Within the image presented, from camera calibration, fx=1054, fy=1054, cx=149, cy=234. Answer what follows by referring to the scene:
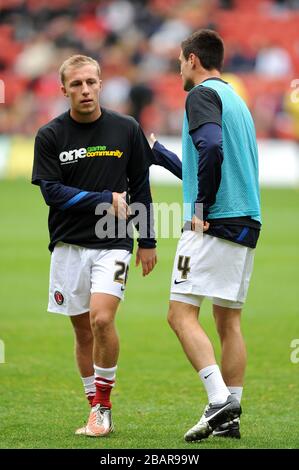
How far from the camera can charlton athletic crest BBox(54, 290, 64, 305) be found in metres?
7.01

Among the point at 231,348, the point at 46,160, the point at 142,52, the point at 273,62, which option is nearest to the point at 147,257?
the point at 231,348

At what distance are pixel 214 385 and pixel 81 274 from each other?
117 cm

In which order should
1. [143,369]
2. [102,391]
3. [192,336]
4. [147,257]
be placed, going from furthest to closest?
[143,369] → [147,257] → [102,391] → [192,336]

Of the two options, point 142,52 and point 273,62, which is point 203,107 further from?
point 142,52

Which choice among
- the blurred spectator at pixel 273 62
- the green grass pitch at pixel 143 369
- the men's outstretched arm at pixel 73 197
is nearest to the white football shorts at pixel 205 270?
the men's outstretched arm at pixel 73 197

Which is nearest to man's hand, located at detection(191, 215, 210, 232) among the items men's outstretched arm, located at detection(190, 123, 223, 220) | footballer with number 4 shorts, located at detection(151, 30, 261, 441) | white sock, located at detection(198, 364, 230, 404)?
footballer with number 4 shorts, located at detection(151, 30, 261, 441)

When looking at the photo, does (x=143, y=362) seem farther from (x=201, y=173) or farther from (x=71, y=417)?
(x=201, y=173)

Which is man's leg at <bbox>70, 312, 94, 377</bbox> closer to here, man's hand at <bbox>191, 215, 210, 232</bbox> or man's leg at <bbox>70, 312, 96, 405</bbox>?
man's leg at <bbox>70, 312, 96, 405</bbox>

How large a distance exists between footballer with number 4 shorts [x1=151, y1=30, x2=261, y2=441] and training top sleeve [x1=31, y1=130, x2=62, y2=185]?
84cm

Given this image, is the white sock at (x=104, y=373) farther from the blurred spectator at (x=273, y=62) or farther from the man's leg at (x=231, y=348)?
the blurred spectator at (x=273, y=62)

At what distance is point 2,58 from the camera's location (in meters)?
34.5

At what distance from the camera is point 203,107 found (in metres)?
6.50

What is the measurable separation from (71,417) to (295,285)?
717 cm

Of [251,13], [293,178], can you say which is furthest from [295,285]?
[251,13]
